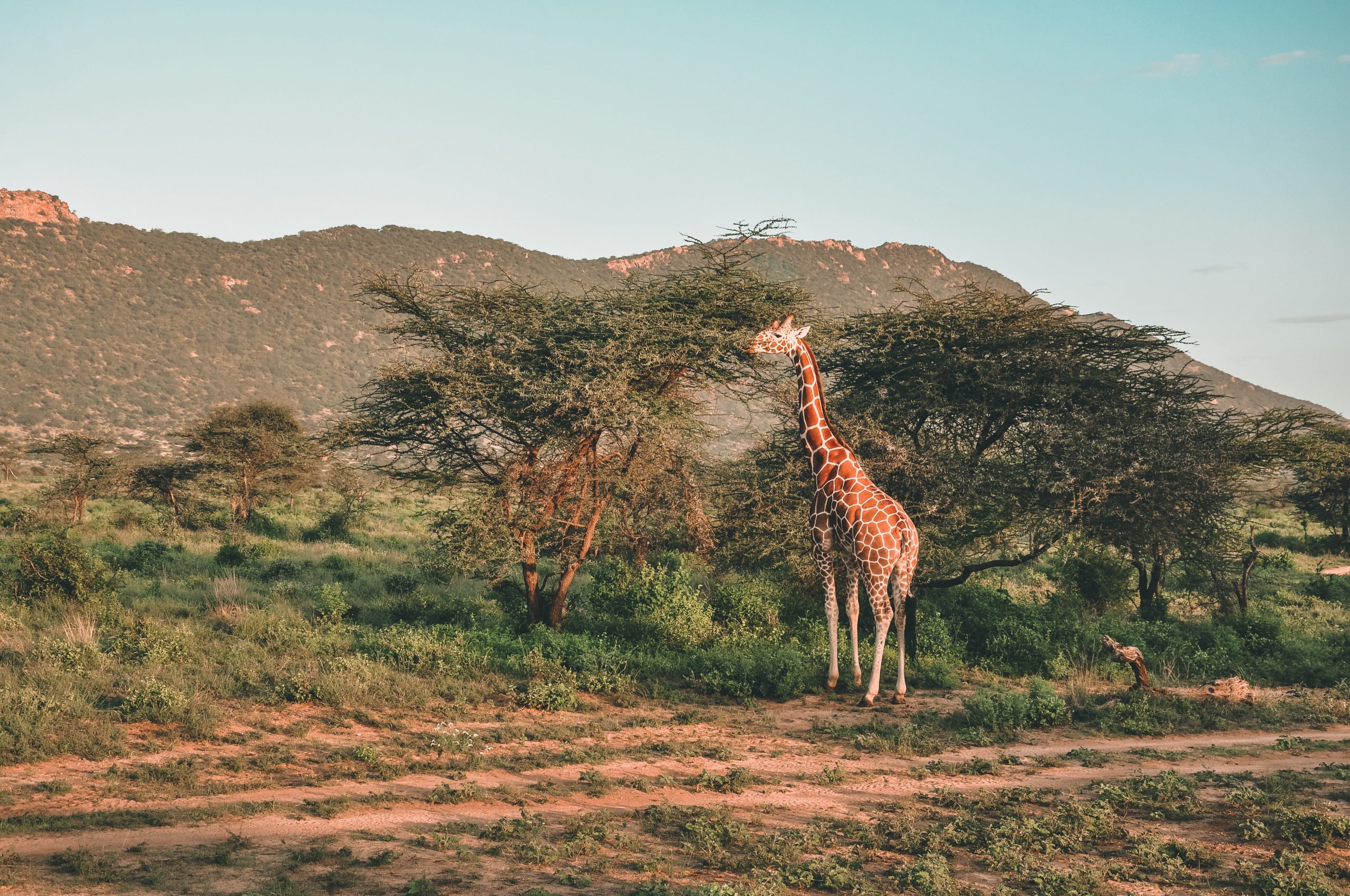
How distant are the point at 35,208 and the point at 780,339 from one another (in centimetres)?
8275

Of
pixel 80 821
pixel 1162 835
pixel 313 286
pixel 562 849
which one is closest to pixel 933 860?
pixel 1162 835

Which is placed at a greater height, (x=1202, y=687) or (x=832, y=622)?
(x=832, y=622)

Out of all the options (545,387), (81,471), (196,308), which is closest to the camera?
(545,387)

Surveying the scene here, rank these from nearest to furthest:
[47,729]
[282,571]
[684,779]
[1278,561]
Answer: [684,779], [47,729], [282,571], [1278,561]

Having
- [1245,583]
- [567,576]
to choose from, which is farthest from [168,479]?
[1245,583]

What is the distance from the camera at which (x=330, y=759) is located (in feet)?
25.1

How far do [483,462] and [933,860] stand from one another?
8.92 m

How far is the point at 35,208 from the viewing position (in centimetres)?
7219

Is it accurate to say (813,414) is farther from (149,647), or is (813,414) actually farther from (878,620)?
(149,647)

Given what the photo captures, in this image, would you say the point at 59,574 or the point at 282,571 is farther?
the point at 282,571

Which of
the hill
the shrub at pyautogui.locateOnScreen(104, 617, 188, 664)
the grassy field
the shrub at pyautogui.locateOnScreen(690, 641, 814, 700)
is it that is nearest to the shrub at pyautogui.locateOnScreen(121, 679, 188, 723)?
the grassy field

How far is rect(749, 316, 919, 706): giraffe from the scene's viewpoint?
33.3 feet

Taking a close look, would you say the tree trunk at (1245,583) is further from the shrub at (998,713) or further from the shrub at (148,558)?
the shrub at (148,558)

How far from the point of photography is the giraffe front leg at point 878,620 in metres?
10.0
